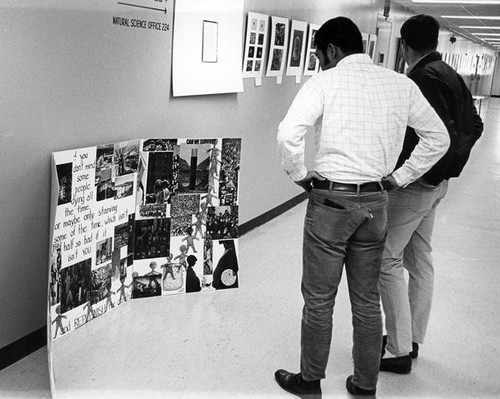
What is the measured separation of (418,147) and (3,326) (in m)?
2.00

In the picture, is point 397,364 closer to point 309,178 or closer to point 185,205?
point 309,178

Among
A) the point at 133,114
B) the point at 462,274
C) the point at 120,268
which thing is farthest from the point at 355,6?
the point at 120,268

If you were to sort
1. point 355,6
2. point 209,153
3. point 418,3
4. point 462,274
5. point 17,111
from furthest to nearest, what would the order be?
point 418,3, point 355,6, point 462,274, point 209,153, point 17,111

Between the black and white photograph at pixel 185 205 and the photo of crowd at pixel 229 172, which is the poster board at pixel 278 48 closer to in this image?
the photo of crowd at pixel 229 172

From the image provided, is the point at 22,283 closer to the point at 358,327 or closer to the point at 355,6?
the point at 358,327

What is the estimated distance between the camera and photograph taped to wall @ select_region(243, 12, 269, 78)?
439cm

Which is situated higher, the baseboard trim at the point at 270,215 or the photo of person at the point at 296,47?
the photo of person at the point at 296,47

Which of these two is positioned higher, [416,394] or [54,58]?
[54,58]

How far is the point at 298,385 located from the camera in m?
2.52

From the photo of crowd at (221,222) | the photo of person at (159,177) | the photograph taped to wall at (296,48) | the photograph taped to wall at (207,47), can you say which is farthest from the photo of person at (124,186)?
the photograph taped to wall at (296,48)

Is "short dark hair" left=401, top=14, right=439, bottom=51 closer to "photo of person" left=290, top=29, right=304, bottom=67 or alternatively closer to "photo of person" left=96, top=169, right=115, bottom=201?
"photo of person" left=96, top=169, right=115, bottom=201

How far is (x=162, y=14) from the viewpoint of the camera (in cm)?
334

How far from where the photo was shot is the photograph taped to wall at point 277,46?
4811 mm

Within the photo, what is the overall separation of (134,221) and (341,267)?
4.77 feet
